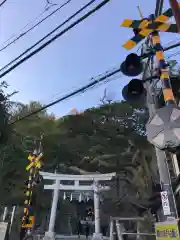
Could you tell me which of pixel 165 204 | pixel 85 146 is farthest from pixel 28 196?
pixel 165 204

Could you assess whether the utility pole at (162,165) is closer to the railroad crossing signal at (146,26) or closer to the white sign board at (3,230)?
the railroad crossing signal at (146,26)

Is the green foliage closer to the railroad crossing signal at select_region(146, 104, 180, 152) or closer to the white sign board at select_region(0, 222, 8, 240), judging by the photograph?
the white sign board at select_region(0, 222, 8, 240)

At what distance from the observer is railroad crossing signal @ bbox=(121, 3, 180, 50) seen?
3320 mm

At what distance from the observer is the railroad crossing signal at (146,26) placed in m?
3.32

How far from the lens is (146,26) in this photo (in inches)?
135

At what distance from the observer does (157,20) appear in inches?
131

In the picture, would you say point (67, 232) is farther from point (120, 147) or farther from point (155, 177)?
point (155, 177)

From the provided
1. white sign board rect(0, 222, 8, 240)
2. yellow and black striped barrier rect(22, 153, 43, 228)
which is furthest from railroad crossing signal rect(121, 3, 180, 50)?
yellow and black striped barrier rect(22, 153, 43, 228)

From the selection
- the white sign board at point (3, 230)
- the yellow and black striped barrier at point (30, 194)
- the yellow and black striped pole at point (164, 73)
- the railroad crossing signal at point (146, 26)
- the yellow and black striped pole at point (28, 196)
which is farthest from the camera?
the yellow and black striped pole at point (28, 196)

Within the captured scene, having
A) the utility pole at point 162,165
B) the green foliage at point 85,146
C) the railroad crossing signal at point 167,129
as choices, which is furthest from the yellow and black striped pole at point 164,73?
the green foliage at point 85,146

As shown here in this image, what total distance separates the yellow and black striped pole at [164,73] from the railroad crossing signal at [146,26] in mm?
106

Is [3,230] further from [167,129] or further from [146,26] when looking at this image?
[146,26]

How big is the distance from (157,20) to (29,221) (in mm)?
11989

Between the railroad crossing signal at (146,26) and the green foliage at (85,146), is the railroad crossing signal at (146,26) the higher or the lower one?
the lower one
